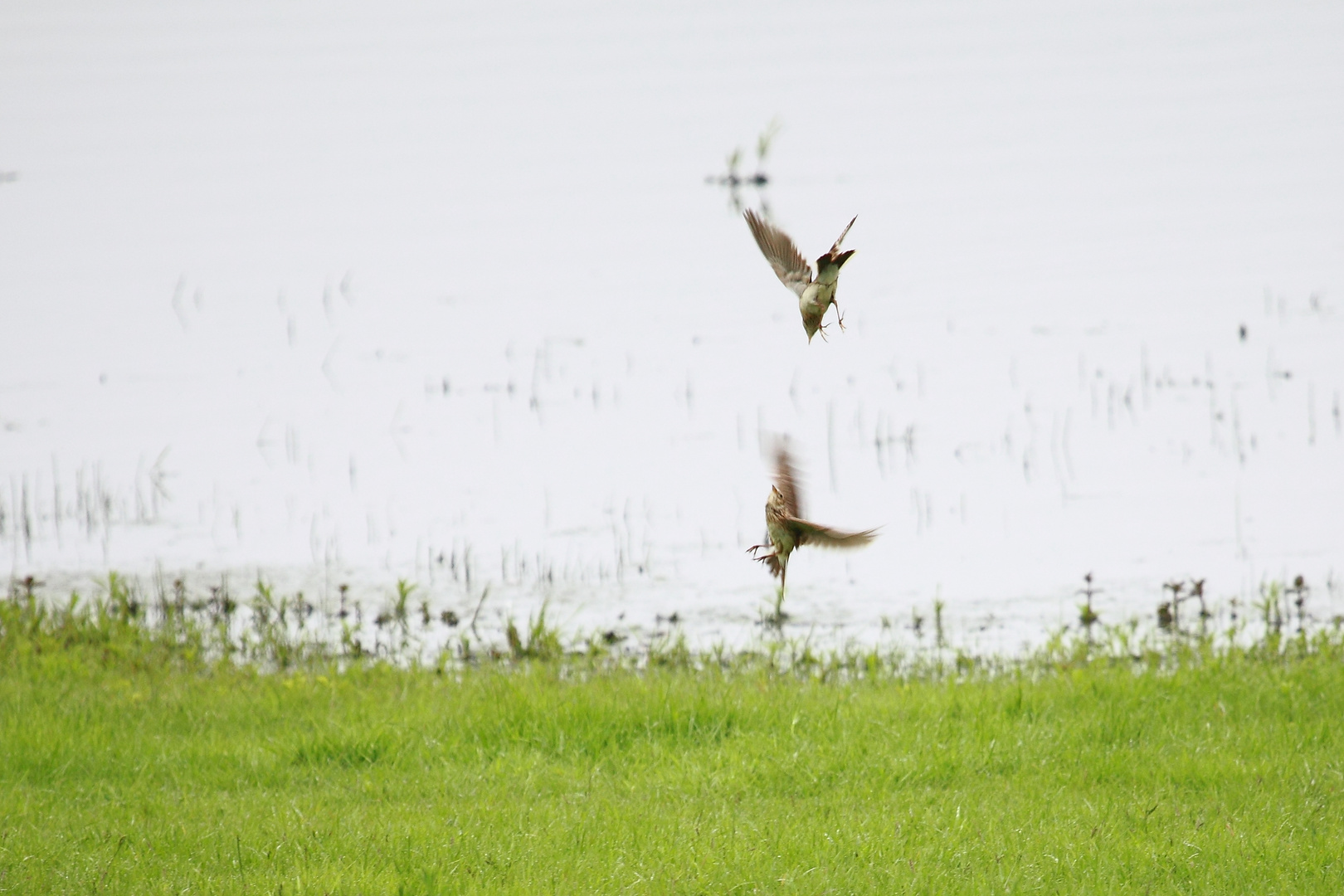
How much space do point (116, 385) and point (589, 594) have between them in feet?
27.5

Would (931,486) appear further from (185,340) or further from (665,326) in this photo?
(185,340)

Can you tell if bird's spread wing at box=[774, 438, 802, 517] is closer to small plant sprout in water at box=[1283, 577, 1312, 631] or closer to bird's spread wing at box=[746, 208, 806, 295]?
bird's spread wing at box=[746, 208, 806, 295]

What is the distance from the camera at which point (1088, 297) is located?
1784 cm

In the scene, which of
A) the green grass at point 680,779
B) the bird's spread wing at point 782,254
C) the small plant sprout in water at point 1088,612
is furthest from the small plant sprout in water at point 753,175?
the small plant sprout in water at point 1088,612

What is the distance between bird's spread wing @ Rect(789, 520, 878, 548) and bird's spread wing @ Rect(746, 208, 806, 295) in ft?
1.36

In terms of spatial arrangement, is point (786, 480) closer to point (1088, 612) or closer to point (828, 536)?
point (828, 536)

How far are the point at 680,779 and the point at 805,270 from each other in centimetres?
430

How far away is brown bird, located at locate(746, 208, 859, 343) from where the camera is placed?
2195 millimetres

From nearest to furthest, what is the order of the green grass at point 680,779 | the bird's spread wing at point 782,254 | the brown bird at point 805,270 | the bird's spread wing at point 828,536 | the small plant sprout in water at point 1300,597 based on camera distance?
1. the bird's spread wing at point 828,536
2. the brown bird at point 805,270
3. the bird's spread wing at point 782,254
4. the green grass at point 680,779
5. the small plant sprout in water at point 1300,597

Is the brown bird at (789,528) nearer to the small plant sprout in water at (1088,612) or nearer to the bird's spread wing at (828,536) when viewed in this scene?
the bird's spread wing at (828,536)

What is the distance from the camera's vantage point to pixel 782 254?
7.63 ft

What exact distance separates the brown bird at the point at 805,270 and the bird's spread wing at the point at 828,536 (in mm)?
317

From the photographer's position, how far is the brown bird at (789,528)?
2068 millimetres

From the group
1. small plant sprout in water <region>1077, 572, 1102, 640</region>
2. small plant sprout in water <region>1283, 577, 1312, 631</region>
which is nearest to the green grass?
small plant sprout in water <region>1077, 572, 1102, 640</region>
